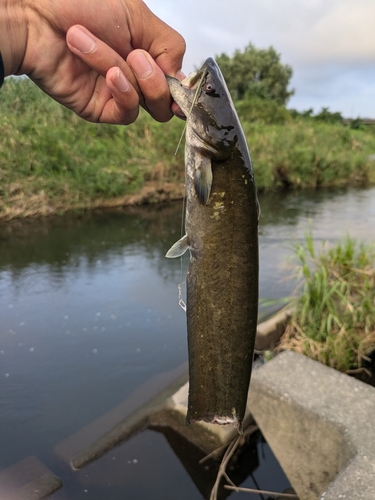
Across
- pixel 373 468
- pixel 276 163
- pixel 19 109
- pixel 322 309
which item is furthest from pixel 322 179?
pixel 373 468

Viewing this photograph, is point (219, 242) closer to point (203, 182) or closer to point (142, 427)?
point (203, 182)

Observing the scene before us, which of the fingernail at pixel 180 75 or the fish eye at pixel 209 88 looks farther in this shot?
the fingernail at pixel 180 75

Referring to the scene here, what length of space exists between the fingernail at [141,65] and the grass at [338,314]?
3242 millimetres

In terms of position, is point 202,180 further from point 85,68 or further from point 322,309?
point 322,309

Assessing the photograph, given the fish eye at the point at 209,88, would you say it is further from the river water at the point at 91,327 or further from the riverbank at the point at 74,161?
the riverbank at the point at 74,161

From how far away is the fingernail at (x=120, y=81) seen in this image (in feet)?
5.50

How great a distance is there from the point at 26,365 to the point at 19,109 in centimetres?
1054

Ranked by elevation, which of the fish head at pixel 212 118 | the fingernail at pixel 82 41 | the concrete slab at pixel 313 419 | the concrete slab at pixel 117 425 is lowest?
the concrete slab at pixel 117 425

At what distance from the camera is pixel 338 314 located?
454 cm

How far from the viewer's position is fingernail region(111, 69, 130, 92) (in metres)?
1.68

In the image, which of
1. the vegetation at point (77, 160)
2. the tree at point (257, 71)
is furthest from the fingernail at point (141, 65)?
the tree at point (257, 71)

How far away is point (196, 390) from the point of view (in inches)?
70.8

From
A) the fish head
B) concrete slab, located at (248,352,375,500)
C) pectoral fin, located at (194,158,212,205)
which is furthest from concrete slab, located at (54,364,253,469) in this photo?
the fish head

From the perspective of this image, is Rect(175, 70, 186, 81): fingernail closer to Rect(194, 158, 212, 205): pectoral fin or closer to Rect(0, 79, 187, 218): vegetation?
Rect(194, 158, 212, 205): pectoral fin
